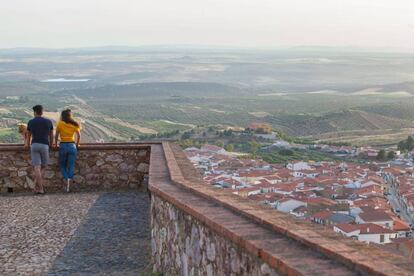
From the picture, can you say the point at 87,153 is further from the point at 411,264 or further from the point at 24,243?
the point at 411,264

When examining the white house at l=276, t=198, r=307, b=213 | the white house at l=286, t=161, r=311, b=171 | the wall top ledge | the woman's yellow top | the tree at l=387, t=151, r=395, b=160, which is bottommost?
the tree at l=387, t=151, r=395, b=160

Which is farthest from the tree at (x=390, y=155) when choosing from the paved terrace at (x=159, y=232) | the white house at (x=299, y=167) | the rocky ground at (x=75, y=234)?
the rocky ground at (x=75, y=234)

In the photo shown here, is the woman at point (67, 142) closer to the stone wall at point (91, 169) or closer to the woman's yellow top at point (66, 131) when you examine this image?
the woman's yellow top at point (66, 131)

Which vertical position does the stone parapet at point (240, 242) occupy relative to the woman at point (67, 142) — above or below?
above

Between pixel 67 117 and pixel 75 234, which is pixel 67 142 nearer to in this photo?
pixel 67 117

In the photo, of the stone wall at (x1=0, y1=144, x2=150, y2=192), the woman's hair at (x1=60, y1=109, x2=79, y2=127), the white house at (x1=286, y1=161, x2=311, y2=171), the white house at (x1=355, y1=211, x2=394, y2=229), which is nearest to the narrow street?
the white house at (x1=355, y1=211, x2=394, y2=229)

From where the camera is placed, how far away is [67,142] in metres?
8.92

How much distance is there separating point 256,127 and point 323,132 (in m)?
12.0

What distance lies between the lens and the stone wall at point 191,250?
3174mm

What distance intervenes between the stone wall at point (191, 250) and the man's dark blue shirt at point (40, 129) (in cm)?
367

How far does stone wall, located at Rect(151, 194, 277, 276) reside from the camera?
3174 mm

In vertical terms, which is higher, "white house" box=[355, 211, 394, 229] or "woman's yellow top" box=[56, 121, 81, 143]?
"woman's yellow top" box=[56, 121, 81, 143]

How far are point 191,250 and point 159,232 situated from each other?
3.55 ft

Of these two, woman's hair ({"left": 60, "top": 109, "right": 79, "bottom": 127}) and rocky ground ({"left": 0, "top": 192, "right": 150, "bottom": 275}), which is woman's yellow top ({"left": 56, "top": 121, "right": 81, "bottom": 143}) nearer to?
woman's hair ({"left": 60, "top": 109, "right": 79, "bottom": 127})
